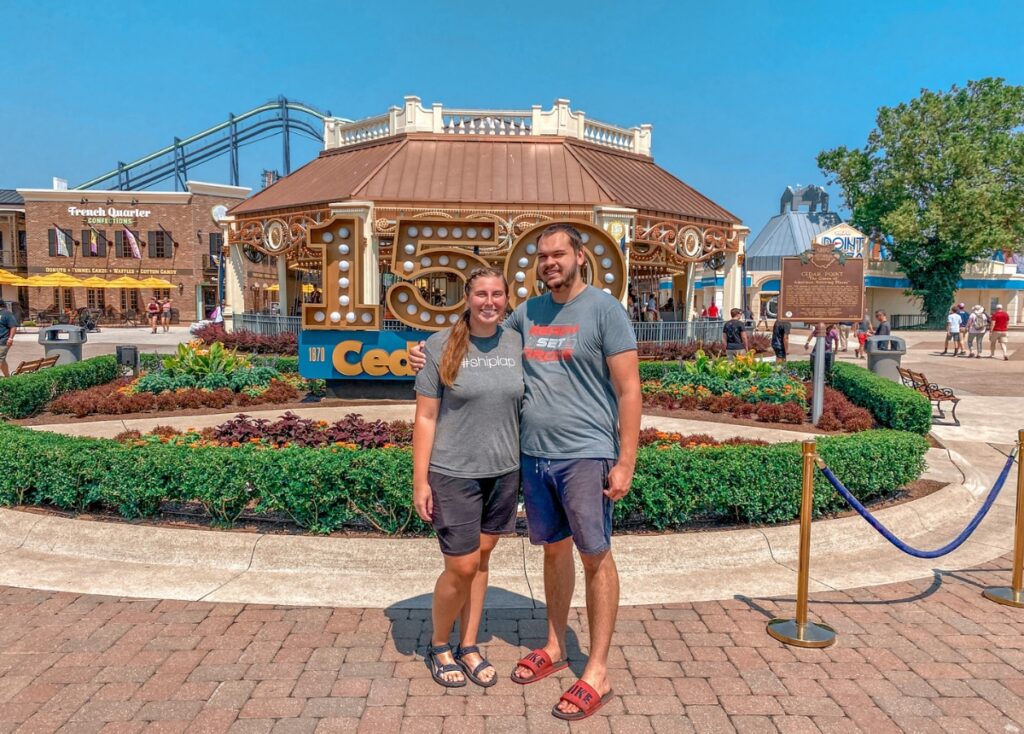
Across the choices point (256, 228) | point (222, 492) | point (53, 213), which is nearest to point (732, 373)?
point (222, 492)

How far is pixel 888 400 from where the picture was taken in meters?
8.75

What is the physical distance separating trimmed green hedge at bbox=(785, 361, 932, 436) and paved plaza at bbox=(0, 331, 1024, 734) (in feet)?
10.2

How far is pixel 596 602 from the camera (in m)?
3.19

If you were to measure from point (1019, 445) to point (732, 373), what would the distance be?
25.5ft

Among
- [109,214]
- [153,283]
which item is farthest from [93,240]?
[153,283]

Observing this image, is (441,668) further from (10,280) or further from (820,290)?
(10,280)

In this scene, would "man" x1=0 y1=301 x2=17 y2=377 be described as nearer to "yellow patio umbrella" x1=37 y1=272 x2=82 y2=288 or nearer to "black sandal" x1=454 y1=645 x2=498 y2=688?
"black sandal" x1=454 y1=645 x2=498 y2=688

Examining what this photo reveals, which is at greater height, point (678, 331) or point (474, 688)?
point (678, 331)

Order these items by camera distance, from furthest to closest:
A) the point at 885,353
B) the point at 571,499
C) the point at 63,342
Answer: the point at 63,342 < the point at 885,353 < the point at 571,499

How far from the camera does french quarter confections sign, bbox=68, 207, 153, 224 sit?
41.8 meters

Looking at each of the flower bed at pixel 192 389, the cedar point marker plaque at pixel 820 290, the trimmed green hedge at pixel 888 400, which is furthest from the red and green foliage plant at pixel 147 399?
the trimmed green hedge at pixel 888 400

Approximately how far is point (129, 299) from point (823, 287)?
42700 millimetres

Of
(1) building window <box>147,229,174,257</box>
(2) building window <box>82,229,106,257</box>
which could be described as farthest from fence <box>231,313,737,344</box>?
(2) building window <box>82,229,106,257</box>

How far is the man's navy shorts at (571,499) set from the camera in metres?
3.10
